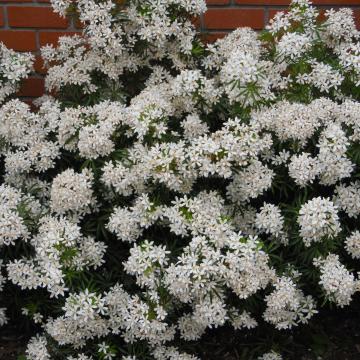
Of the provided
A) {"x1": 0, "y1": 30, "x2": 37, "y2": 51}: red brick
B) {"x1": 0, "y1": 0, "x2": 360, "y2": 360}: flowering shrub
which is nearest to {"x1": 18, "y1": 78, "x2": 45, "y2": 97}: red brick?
→ {"x1": 0, "y1": 30, "x2": 37, "y2": 51}: red brick

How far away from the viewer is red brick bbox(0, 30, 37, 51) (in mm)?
4129

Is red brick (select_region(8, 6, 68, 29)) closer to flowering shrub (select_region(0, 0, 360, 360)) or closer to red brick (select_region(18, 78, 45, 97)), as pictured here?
red brick (select_region(18, 78, 45, 97))

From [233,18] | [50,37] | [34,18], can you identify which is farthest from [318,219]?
[34,18]

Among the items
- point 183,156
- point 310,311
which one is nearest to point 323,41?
point 183,156

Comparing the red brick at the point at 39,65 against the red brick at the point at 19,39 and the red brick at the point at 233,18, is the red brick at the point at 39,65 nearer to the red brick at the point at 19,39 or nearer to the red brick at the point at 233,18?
the red brick at the point at 19,39

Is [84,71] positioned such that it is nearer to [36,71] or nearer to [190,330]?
[36,71]

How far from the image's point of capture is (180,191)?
287 centimetres

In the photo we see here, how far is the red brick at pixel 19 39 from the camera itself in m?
4.13

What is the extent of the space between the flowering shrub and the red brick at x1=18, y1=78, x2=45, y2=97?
2.81 feet

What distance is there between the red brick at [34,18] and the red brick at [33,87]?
334mm

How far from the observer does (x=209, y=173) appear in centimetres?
290

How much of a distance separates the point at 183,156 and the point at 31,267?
85cm

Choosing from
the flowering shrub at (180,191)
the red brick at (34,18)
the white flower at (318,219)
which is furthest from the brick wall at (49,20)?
the white flower at (318,219)

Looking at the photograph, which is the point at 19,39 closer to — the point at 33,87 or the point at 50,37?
the point at 50,37
